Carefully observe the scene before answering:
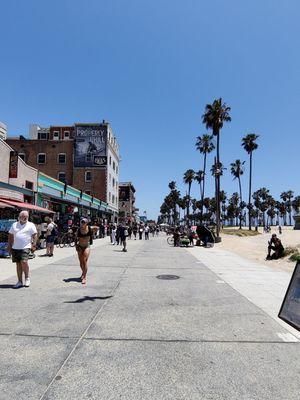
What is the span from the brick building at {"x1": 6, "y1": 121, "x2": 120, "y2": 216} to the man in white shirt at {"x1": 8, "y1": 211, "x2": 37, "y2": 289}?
5116cm

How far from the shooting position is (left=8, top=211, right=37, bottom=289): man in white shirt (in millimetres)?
9375

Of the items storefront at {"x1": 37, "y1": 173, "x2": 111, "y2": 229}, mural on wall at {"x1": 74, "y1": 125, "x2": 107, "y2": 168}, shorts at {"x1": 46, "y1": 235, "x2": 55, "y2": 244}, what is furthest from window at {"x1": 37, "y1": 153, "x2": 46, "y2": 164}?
shorts at {"x1": 46, "y1": 235, "x2": 55, "y2": 244}

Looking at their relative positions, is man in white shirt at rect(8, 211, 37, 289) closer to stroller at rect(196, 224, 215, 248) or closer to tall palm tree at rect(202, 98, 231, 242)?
stroller at rect(196, 224, 215, 248)

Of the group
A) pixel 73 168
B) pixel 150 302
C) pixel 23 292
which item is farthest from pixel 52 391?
pixel 73 168

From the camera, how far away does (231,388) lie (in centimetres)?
403

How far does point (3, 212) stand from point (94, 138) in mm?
40586

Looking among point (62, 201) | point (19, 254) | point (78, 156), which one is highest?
point (78, 156)

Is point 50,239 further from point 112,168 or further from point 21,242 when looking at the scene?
point 112,168

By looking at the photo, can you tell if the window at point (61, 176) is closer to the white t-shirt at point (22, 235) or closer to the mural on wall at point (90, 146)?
the mural on wall at point (90, 146)

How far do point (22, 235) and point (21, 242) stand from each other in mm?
182

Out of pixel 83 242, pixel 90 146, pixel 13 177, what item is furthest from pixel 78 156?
pixel 83 242

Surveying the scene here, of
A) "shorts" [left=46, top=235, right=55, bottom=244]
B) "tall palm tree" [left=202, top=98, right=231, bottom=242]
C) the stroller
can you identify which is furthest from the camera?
"tall palm tree" [left=202, top=98, right=231, bottom=242]

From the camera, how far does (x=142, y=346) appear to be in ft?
17.5

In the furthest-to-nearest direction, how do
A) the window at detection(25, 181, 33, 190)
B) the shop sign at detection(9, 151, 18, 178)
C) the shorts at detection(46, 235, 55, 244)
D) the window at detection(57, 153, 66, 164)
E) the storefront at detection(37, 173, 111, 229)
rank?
the window at detection(57, 153, 66, 164) < the storefront at detection(37, 173, 111, 229) < the window at detection(25, 181, 33, 190) < the shop sign at detection(9, 151, 18, 178) < the shorts at detection(46, 235, 55, 244)
